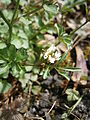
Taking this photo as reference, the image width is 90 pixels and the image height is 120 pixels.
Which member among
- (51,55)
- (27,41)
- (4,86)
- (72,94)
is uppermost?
(27,41)

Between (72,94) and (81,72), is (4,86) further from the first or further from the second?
(81,72)

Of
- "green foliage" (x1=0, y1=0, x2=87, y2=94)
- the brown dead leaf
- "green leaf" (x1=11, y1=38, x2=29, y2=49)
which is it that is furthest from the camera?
the brown dead leaf

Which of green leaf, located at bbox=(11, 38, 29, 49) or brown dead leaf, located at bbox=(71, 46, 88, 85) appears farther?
brown dead leaf, located at bbox=(71, 46, 88, 85)

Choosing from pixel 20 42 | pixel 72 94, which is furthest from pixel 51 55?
pixel 72 94

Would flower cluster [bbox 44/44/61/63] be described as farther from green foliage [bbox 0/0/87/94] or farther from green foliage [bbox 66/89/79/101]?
green foliage [bbox 66/89/79/101]

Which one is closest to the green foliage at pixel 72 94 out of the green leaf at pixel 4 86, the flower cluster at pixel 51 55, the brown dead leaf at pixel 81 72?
the brown dead leaf at pixel 81 72

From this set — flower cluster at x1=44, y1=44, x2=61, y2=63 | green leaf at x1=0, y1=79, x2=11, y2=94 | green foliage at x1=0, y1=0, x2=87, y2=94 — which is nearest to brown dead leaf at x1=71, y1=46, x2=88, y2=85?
green foliage at x1=0, y1=0, x2=87, y2=94

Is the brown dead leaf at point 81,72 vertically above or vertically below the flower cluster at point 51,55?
below

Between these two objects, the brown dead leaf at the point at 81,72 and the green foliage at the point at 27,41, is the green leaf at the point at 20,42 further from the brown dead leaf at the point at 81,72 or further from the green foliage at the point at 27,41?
the brown dead leaf at the point at 81,72

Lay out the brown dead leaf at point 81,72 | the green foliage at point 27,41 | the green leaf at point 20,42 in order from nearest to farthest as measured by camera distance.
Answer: the green foliage at point 27,41 < the green leaf at point 20,42 < the brown dead leaf at point 81,72
